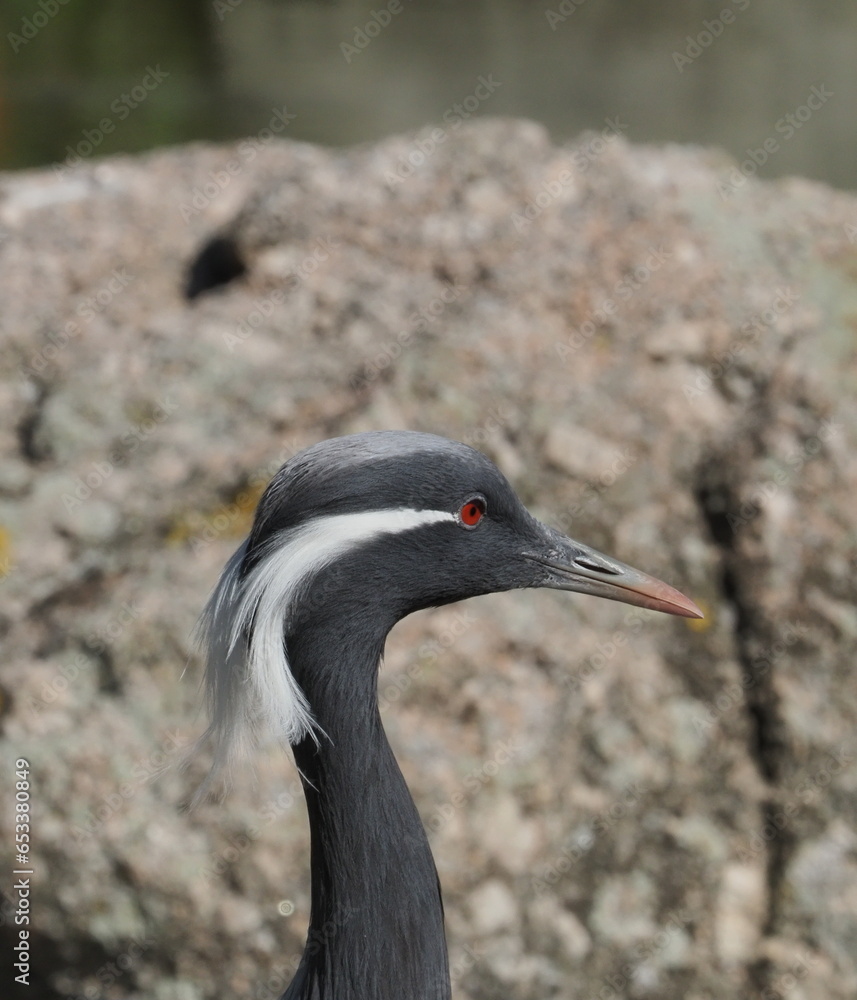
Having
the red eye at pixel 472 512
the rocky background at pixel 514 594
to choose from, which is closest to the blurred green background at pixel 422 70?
the rocky background at pixel 514 594

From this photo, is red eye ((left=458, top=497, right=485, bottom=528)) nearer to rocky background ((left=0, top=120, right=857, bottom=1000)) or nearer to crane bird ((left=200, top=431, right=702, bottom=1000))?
crane bird ((left=200, top=431, right=702, bottom=1000))

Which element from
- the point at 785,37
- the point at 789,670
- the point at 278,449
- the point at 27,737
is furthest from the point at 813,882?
the point at 785,37

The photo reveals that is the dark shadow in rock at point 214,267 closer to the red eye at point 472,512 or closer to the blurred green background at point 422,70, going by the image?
the red eye at point 472,512

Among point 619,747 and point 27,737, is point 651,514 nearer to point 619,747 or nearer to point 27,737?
point 619,747

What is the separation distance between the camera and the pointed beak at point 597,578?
2662 millimetres

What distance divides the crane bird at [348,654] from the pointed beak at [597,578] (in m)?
0.24

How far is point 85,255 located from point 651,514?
2.56m

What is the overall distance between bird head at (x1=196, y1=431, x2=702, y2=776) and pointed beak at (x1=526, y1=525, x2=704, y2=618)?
0.58ft

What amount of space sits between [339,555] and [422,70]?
35.2 ft

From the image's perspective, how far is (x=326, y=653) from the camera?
2.31 metres

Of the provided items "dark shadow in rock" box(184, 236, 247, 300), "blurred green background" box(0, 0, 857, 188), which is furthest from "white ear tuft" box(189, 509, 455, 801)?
"blurred green background" box(0, 0, 857, 188)

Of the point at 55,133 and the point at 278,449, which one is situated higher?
the point at 278,449

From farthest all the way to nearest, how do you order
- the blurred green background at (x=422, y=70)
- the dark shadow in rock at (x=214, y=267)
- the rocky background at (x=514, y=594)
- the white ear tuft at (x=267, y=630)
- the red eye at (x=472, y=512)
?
the blurred green background at (x=422, y=70) → the dark shadow in rock at (x=214, y=267) → the rocky background at (x=514, y=594) → the red eye at (x=472, y=512) → the white ear tuft at (x=267, y=630)

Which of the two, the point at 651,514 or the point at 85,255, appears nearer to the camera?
the point at 651,514
